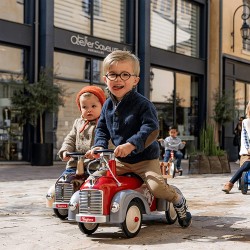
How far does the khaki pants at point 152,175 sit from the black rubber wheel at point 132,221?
8.1 inches

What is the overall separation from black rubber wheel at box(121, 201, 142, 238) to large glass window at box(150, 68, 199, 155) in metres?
15.1

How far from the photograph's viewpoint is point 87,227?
4.27 m

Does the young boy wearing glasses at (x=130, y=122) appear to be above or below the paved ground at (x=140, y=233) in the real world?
above

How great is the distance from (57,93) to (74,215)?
1071 cm

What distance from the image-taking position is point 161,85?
1980 cm

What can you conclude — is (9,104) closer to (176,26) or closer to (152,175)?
(176,26)

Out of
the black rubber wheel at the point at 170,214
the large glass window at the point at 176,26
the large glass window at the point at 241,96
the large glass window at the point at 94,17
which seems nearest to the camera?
the black rubber wheel at the point at 170,214

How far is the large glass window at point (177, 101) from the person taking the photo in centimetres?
1955

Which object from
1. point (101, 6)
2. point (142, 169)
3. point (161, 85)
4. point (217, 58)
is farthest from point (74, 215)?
point (217, 58)

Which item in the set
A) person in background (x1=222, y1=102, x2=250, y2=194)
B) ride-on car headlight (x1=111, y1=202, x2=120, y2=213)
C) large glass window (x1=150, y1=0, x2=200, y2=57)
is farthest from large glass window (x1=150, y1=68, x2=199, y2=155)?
ride-on car headlight (x1=111, y1=202, x2=120, y2=213)

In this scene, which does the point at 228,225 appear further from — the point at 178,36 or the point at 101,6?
the point at 178,36

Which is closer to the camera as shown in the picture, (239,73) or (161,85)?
(161,85)

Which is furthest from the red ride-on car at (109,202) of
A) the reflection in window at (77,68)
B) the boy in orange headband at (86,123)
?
the reflection in window at (77,68)

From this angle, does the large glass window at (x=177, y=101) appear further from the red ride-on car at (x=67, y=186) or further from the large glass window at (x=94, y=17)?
the red ride-on car at (x=67, y=186)
